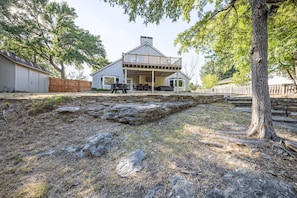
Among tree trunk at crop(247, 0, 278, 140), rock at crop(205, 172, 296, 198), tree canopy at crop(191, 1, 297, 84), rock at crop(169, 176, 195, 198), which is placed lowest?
rock at crop(169, 176, 195, 198)

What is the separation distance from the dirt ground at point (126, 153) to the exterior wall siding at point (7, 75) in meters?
8.19

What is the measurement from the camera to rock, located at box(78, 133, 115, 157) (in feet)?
8.71

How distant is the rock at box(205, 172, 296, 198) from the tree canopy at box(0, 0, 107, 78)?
17969mm

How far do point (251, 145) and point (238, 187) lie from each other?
3.65 feet

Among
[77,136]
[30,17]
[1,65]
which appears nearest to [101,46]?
[30,17]

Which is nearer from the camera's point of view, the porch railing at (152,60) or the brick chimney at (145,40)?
the porch railing at (152,60)

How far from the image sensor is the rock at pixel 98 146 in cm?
266

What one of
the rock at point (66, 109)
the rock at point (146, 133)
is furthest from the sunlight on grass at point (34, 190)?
the rock at point (66, 109)

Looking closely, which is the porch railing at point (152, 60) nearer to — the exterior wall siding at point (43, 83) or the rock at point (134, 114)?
the rock at point (134, 114)

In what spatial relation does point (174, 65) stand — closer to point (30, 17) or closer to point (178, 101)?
point (178, 101)

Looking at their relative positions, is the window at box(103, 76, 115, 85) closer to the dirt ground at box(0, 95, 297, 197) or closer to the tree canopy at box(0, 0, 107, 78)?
the tree canopy at box(0, 0, 107, 78)

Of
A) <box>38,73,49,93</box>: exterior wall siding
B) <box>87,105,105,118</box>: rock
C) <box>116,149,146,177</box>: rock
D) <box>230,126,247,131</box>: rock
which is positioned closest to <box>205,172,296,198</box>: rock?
<box>116,149,146,177</box>: rock

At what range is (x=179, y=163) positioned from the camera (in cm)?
221

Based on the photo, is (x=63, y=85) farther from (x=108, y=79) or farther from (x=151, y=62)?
(x=151, y=62)
